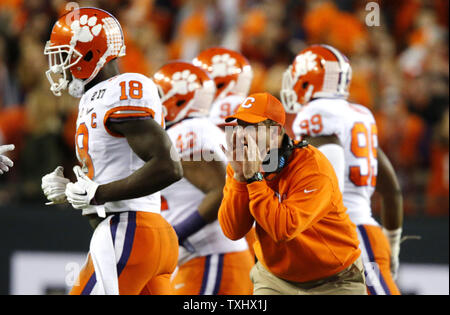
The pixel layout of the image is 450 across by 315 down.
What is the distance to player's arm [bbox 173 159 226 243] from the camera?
4.48 meters

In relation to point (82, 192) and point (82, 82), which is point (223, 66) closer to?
point (82, 82)

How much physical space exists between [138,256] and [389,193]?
2.25 m

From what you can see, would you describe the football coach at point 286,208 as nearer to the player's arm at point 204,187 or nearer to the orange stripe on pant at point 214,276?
the player's arm at point 204,187

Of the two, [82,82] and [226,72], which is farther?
[226,72]

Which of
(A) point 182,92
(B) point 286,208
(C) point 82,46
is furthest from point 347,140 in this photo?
(C) point 82,46

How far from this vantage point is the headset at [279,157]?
139 inches

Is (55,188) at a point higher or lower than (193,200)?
higher

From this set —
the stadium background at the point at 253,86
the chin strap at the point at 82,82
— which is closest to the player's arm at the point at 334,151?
the chin strap at the point at 82,82

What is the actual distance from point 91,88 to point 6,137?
4.55 meters

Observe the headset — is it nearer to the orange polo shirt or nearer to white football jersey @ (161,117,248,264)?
the orange polo shirt

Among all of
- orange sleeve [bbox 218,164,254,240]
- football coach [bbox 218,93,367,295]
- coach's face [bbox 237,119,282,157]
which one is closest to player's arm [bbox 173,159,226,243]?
football coach [bbox 218,93,367,295]

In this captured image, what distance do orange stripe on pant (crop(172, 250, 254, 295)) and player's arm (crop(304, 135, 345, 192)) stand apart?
90 cm

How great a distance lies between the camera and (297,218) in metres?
3.36

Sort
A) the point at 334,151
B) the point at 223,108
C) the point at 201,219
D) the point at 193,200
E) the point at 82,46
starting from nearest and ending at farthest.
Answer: the point at 82,46 < the point at 334,151 < the point at 201,219 < the point at 193,200 < the point at 223,108
